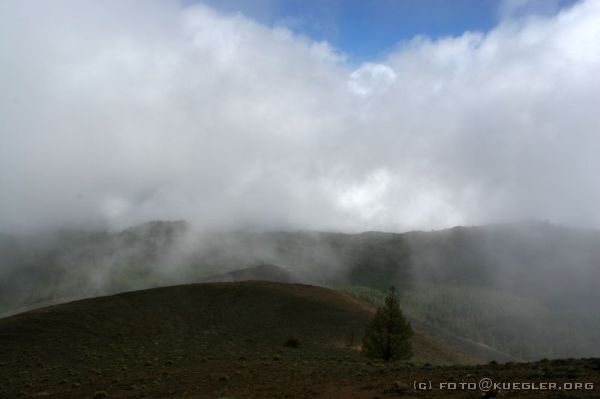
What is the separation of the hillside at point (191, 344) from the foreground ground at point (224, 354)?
14cm

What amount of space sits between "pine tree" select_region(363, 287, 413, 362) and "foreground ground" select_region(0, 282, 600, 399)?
3.62 meters

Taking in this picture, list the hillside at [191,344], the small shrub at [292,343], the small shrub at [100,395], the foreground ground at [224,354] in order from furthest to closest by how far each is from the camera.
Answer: the small shrub at [292,343] → the hillside at [191,344] → the small shrub at [100,395] → the foreground ground at [224,354]

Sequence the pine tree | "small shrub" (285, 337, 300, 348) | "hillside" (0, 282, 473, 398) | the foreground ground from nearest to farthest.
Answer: the foreground ground
"hillside" (0, 282, 473, 398)
the pine tree
"small shrub" (285, 337, 300, 348)

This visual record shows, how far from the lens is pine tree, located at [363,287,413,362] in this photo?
47125 millimetres

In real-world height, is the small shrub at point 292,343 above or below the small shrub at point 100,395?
above

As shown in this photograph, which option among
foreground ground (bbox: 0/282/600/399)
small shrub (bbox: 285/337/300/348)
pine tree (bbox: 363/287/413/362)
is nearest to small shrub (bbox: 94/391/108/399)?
foreground ground (bbox: 0/282/600/399)

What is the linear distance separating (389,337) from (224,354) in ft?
57.3

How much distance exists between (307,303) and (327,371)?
52.2 m

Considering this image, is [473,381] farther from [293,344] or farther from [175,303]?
Answer: [175,303]

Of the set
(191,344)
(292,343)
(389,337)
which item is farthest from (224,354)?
(389,337)

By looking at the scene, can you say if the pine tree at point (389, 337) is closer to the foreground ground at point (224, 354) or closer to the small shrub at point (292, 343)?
the foreground ground at point (224, 354)

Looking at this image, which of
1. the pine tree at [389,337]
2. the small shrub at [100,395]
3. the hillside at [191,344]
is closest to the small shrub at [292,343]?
the hillside at [191,344]

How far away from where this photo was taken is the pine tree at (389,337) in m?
47.1

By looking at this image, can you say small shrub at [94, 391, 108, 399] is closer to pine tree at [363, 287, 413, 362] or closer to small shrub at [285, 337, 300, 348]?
pine tree at [363, 287, 413, 362]
